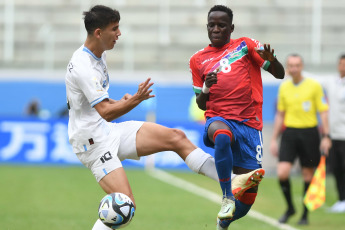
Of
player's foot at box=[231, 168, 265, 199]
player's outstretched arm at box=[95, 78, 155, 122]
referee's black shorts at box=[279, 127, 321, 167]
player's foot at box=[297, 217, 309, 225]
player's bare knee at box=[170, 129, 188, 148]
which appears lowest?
player's foot at box=[297, 217, 309, 225]

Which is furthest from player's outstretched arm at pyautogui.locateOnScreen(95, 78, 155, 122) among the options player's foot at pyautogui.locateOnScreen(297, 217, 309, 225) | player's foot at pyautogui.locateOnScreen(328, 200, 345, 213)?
player's foot at pyautogui.locateOnScreen(328, 200, 345, 213)

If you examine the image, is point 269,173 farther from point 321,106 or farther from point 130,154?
point 130,154

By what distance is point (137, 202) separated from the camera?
40.3ft

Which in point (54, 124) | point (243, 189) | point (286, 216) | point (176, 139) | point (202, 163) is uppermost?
point (176, 139)

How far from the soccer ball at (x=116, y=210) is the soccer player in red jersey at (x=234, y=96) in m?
0.92

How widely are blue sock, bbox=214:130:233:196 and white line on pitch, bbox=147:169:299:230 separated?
123 inches

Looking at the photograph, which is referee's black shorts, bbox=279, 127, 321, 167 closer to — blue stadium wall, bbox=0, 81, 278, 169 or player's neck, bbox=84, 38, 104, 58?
player's neck, bbox=84, 38, 104, 58

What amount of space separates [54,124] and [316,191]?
10.4 metres

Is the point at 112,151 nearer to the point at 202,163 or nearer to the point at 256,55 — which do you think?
the point at 202,163

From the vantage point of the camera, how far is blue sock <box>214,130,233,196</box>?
6.54m

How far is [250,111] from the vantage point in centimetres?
693

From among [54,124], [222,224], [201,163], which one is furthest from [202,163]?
[54,124]

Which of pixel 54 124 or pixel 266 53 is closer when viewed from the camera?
pixel 266 53

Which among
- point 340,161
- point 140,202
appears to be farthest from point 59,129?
point 340,161
